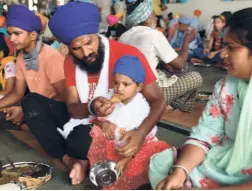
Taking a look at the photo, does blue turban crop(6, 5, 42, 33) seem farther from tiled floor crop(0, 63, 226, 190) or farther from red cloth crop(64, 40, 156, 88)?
tiled floor crop(0, 63, 226, 190)

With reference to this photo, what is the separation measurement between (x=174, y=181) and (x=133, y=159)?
1.46ft

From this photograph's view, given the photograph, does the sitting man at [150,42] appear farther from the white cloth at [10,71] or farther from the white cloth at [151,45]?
the white cloth at [10,71]

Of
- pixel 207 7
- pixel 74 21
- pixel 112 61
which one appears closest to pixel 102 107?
pixel 112 61

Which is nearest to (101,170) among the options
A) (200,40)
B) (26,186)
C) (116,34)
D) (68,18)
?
(26,186)

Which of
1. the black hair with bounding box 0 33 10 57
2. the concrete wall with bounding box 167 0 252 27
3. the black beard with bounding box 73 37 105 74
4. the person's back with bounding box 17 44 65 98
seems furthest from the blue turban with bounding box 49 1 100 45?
the concrete wall with bounding box 167 0 252 27

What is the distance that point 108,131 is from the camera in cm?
165

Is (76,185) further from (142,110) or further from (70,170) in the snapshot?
(142,110)

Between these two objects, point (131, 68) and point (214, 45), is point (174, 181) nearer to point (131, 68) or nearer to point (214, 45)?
point (131, 68)

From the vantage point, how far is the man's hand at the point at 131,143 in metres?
1.57

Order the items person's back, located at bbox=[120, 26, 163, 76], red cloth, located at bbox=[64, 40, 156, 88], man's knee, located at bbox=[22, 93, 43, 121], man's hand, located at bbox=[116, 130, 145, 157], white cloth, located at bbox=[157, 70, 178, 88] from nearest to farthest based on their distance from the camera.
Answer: man's hand, located at bbox=[116, 130, 145, 157] → red cloth, located at bbox=[64, 40, 156, 88] → man's knee, located at bbox=[22, 93, 43, 121] → person's back, located at bbox=[120, 26, 163, 76] → white cloth, located at bbox=[157, 70, 178, 88]

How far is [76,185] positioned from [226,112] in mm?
915

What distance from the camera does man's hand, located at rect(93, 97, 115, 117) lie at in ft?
5.31

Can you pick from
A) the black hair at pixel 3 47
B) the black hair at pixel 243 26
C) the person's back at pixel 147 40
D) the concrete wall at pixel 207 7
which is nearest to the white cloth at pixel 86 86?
the person's back at pixel 147 40

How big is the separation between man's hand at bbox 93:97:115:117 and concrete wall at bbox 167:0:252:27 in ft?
18.2
